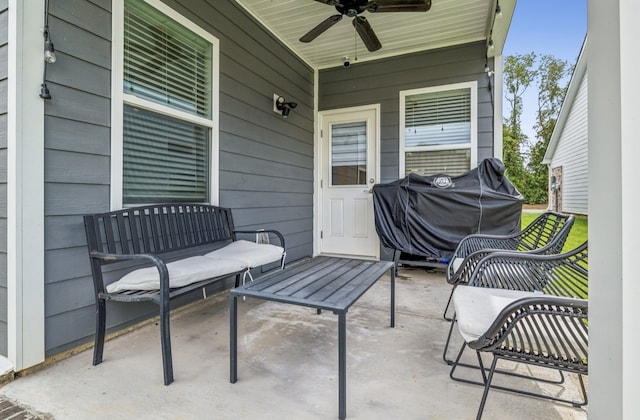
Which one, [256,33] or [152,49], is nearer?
[152,49]

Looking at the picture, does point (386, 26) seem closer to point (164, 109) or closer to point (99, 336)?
point (164, 109)

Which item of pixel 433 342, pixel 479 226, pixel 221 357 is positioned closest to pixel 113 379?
pixel 221 357

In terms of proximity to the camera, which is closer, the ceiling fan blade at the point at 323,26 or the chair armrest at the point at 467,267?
the chair armrest at the point at 467,267

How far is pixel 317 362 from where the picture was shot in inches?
71.8

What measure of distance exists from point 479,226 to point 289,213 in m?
2.27

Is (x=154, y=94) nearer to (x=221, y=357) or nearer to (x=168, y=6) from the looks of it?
(x=168, y=6)

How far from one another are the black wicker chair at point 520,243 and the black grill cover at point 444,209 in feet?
2.15

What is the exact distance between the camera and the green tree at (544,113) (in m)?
10.0

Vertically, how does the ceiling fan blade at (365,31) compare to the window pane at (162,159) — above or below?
above

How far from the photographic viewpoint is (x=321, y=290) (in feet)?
5.44

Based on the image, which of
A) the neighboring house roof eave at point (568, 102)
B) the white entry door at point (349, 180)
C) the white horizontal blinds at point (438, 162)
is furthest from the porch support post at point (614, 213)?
the neighboring house roof eave at point (568, 102)

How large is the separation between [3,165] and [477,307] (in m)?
2.42

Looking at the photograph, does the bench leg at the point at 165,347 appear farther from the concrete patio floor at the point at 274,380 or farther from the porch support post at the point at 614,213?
the porch support post at the point at 614,213

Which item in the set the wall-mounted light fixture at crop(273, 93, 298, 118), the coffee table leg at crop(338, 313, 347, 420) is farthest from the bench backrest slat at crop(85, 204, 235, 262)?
the wall-mounted light fixture at crop(273, 93, 298, 118)
